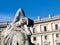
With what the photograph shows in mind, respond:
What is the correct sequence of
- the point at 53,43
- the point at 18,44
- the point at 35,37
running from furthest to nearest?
1. the point at 35,37
2. the point at 53,43
3. the point at 18,44

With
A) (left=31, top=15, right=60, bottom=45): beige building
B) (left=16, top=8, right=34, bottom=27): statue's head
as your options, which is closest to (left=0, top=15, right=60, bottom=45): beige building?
(left=31, top=15, right=60, bottom=45): beige building

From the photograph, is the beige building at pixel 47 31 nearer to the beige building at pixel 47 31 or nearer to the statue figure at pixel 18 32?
the beige building at pixel 47 31

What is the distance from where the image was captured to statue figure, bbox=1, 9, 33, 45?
11.1 metres

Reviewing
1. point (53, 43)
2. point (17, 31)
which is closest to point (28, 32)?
point (17, 31)

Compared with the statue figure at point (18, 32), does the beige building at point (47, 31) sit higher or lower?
higher

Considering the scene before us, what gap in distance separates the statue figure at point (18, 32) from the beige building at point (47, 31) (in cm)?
6591

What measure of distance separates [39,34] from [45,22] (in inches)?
169

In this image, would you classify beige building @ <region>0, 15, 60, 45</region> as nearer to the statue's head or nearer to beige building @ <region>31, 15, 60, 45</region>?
beige building @ <region>31, 15, 60, 45</region>

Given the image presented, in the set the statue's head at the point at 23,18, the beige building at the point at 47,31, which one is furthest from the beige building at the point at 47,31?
the statue's head at the point at 23,18

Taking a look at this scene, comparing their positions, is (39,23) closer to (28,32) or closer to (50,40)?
(50,40)

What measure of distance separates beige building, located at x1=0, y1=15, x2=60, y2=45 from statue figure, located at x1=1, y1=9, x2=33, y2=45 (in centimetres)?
6591

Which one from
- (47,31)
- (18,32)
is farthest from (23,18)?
(47,31)

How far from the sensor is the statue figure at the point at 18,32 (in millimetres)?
11078

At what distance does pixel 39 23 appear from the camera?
83312 millimetres
